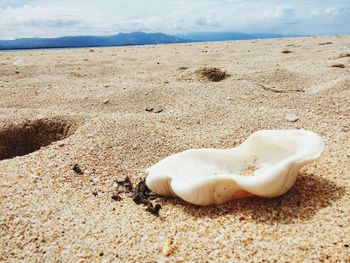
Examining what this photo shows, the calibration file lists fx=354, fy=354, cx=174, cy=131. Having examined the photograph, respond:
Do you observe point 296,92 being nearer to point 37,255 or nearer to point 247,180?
point 247,180

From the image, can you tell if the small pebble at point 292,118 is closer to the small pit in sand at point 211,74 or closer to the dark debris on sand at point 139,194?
the dark debris on sand at point 139,194

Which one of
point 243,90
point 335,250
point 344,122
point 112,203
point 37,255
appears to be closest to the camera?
point 335,250

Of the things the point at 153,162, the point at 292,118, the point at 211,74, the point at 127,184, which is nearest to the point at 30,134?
the point at 153,162

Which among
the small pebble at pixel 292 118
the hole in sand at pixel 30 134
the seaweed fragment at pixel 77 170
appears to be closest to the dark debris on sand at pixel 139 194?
the seaweed fragment at pixel 77 170

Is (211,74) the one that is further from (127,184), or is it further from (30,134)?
(127,184)

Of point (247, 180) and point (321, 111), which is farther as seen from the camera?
point (321, 111)

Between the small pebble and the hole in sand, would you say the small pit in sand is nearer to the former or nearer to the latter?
the small pebble

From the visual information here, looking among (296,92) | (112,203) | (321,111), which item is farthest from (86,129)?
(296,92)

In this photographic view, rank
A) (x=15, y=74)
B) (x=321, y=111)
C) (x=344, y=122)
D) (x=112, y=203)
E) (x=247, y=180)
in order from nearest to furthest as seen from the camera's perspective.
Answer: (x=247, y=180) < (x=112, y=203) < (x=344, y=122) < (x=321, y=111) < (x=15, y=74)
